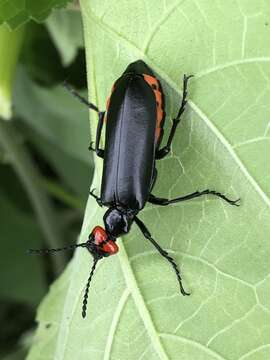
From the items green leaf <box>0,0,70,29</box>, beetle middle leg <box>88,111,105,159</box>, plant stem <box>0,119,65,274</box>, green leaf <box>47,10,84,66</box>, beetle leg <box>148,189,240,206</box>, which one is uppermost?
green leaf <box>0,0,70,29</box>

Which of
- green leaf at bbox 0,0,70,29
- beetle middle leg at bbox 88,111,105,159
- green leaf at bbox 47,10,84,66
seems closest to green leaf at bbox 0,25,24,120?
green leaf at bbox 0,0,70,29

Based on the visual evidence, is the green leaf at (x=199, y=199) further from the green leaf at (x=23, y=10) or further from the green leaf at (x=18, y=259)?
the green leaf at (x=18, y=259)

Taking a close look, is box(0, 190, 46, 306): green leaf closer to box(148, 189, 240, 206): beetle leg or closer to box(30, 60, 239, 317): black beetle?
box(30, 60, 239, 317): black beetle

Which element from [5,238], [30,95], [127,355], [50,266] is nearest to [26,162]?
[30,95]

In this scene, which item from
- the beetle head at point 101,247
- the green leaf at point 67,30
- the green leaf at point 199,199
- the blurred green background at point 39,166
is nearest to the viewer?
the green leaf at point 199,199

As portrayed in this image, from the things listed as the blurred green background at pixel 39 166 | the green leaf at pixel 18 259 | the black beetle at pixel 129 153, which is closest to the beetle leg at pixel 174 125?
the black beetle at pixel 129 153

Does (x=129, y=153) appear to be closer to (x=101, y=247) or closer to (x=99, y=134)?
(x=99, y=134)
